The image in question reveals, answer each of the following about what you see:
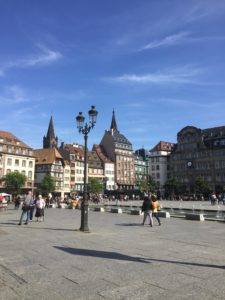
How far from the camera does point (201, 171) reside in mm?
104062

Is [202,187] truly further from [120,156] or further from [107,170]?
[120,156]

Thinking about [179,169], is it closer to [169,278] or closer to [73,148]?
[73,148]

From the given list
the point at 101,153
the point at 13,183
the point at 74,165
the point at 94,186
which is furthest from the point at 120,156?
the point at 13,183

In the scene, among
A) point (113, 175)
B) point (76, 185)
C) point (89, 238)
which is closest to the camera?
point (89, 238)

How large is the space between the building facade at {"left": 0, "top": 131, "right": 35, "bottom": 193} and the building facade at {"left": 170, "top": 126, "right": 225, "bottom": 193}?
4445 cm

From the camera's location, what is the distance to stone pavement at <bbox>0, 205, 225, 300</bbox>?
256 inches

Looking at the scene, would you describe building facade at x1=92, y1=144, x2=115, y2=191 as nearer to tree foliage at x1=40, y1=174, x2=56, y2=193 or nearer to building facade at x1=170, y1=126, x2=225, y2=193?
building facade at x1=170, y1=126, x2=225, y2=193

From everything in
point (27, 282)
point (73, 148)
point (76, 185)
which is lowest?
point (27, 282)

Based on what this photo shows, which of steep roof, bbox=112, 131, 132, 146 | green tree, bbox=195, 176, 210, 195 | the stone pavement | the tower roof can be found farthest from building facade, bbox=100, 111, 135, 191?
the stone pavement

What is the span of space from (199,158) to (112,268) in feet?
327

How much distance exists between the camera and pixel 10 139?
90625 millimetres

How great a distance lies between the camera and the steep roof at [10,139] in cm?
8894

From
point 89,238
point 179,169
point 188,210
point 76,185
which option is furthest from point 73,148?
point 89,238

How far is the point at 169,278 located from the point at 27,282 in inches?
117
